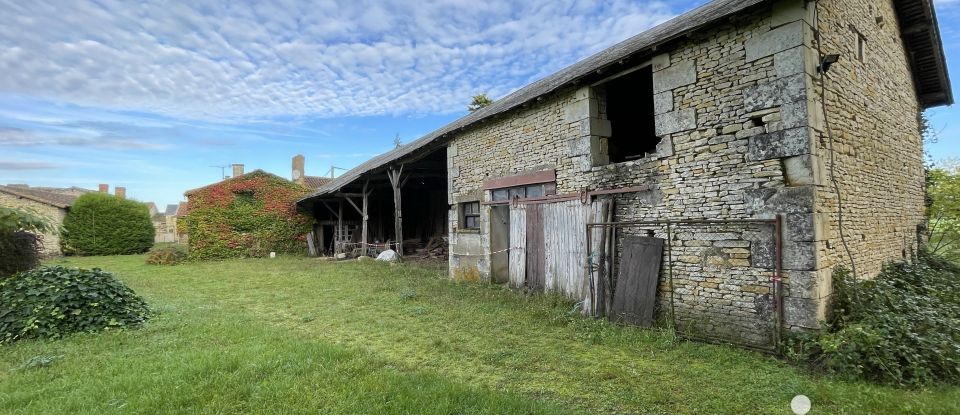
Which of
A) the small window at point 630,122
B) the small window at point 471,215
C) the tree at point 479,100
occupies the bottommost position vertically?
the small window at point 471,215

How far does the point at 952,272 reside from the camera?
8117mm

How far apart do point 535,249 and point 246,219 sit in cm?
1601

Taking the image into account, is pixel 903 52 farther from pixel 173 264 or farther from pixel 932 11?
pixel 173 264

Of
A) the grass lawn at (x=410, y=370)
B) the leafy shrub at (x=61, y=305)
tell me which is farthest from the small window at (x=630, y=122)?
the leafy shrub at (x=61, y=305)

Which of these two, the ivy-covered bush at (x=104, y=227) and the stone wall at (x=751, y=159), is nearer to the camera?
the stone wall at (x=751, y=159)

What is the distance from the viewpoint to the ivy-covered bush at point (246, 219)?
719 inches

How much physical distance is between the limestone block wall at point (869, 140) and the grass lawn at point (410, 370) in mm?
1829

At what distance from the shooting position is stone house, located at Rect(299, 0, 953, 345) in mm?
4828

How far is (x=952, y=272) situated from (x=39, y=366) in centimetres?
1435

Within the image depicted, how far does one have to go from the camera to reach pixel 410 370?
14.6ft

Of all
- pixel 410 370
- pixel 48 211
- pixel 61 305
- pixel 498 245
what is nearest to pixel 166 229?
pixel 48 211

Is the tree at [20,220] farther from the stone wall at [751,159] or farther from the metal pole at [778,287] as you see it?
the metal pole at [778,287]

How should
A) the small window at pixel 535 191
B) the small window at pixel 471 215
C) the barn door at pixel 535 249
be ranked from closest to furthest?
the barn door at pixel 535 249, the small window at pixel 535 191, the small window at pixel 471 215

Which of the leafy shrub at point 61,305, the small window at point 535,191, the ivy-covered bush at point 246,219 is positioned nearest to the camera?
the leafy shrub at point 61,305
